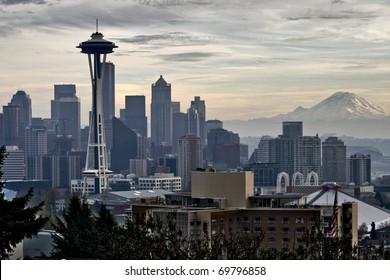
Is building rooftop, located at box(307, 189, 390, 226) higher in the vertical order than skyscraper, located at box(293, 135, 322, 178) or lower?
lower

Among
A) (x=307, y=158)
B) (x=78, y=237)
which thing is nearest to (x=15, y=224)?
(x=78, y=237)

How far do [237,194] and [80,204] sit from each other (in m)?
9.74

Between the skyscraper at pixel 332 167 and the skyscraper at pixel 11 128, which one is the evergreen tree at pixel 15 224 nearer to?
the skyscraper at pixel 11 128

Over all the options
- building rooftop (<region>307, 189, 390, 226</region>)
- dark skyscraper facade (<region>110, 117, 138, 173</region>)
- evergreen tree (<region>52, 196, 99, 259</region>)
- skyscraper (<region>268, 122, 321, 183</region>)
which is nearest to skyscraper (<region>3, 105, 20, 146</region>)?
dark skyscraper facade (<region>110, 117, 138, 173</region>)

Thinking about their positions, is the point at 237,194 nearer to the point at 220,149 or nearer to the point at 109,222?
the point at 220,149

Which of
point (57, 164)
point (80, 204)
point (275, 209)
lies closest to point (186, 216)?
point (275, 209)

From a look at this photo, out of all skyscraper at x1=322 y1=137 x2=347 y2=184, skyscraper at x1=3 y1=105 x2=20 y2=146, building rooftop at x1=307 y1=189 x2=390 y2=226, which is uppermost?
skyscraper at x1=3 y1=105 x2=20 y2=146

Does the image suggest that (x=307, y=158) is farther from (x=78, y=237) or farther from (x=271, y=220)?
(x=78, y=237)

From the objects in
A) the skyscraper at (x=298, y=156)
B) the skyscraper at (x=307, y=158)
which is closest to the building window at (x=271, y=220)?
the skyscraper at (x=298, y=156)

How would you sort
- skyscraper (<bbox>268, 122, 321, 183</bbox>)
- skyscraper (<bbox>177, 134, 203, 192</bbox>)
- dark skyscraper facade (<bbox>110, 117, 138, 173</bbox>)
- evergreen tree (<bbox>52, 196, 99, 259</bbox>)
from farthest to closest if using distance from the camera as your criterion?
dark skyscraper facade (<bbox>110, 117, 138, 173</bbox>) < skyscraper (<bbox>268, 122, 321, 183</bbox>) < skyscraper (<bbox>177, 134, 203, 192</bbox>) < evergreen tree (<bbox>52, 196, 99, 259</bbox>)

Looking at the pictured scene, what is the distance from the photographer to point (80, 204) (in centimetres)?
580

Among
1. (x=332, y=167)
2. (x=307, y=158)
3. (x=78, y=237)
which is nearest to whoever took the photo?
(x=78, y=237)

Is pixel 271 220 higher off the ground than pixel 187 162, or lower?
lower

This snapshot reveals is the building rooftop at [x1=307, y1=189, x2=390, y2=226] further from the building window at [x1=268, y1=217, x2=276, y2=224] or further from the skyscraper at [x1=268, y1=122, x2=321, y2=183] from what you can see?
the building window at [x1=268, y1=217, x2=276, y2=224]
